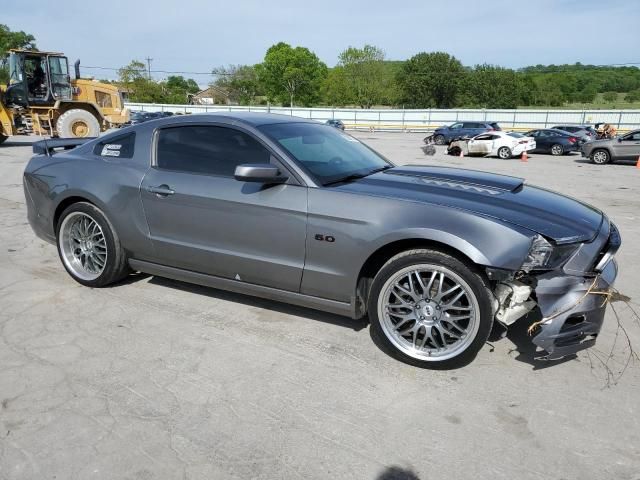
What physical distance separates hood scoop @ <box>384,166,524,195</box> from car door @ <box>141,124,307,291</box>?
3.53ft

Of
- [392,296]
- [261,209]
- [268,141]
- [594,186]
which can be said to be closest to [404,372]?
[392,296]

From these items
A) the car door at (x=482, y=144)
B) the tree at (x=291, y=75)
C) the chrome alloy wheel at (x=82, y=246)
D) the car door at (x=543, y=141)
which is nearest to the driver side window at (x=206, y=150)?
the chrome alloy wheel at (x=82, y=246)

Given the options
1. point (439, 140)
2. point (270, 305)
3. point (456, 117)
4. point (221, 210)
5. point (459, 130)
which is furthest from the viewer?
point (456, 117)

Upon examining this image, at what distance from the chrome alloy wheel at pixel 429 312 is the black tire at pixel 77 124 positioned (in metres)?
19.1

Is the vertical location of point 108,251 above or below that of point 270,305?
above

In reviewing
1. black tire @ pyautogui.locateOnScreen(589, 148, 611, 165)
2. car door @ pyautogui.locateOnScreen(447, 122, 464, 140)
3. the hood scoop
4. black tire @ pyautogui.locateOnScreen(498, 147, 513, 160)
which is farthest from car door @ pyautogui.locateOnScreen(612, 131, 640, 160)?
the hood scoop

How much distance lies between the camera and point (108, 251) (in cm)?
450

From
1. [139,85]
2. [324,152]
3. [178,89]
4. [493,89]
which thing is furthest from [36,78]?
[178,89]

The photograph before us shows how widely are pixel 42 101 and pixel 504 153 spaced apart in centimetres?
1930

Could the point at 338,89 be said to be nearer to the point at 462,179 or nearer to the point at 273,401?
the point at 462,179

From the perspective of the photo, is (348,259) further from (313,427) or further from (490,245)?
(313,427)

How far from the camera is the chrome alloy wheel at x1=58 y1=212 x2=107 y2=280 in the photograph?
4.65m

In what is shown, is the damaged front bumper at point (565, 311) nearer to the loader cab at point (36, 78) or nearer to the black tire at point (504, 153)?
the loader cab at point (36, 78)

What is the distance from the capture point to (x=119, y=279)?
473cm
